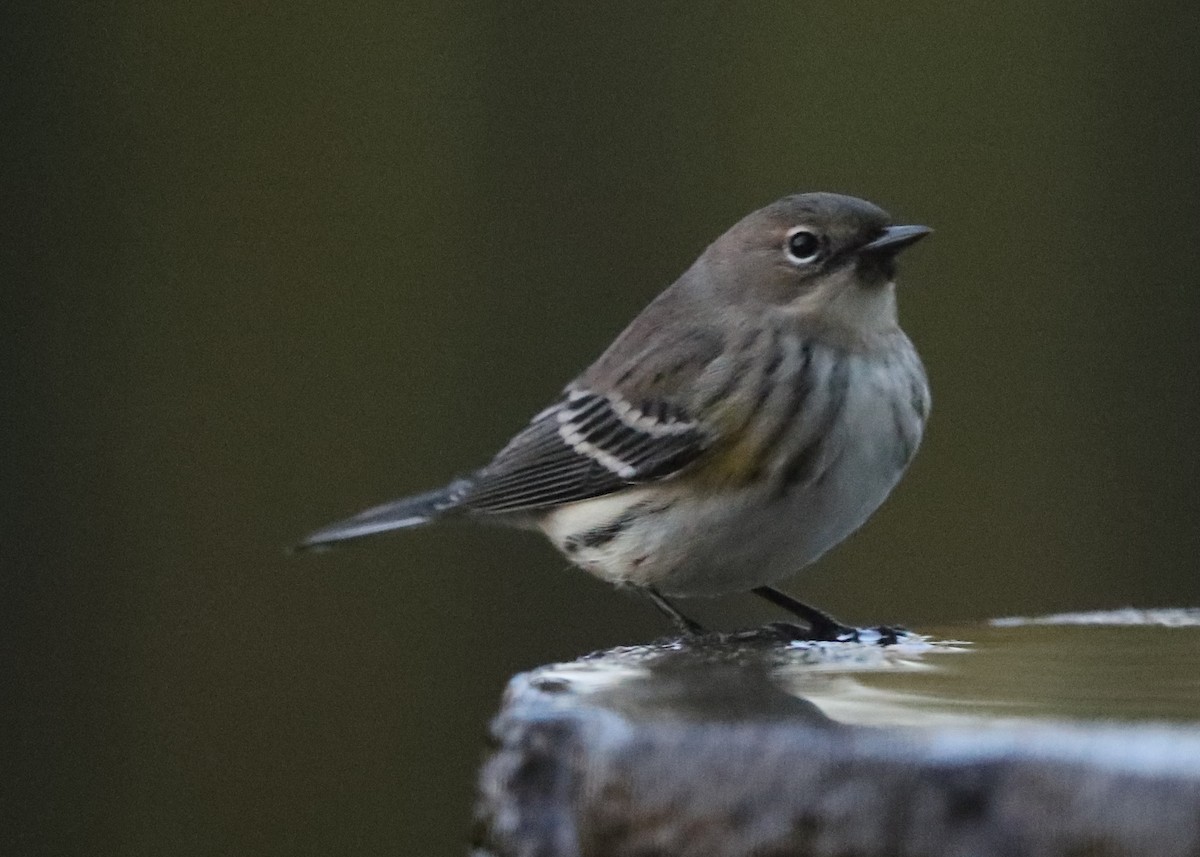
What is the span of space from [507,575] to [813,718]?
2758 mm

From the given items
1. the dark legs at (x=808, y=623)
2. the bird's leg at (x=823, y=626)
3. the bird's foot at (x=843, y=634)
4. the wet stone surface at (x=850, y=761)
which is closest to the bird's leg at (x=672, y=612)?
the dark legs at (x=808, y=623)

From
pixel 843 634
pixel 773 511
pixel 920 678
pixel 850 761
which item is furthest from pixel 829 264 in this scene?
pixel 850 761

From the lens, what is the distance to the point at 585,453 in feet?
10.9

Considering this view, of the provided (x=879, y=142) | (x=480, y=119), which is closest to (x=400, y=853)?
(x=480, y=119)

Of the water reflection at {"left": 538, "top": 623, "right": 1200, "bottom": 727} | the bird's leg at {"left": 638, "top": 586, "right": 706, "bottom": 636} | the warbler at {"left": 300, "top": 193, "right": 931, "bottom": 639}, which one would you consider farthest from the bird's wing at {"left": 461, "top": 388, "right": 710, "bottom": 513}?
the water reflection at {"left": 538, "top": 623, "right": 1200, "bottom": 727}

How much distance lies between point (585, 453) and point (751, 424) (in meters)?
0.47

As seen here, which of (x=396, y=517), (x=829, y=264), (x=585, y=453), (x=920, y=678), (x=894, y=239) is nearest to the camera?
(x=920, y=678)

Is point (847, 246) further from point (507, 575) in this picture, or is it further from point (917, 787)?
point (917, 787)

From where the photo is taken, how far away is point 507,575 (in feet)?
14.2

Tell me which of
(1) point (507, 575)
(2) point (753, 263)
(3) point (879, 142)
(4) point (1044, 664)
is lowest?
(1) point (507, 575)

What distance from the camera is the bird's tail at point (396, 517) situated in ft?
11.9

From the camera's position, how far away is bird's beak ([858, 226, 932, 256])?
9.81ft

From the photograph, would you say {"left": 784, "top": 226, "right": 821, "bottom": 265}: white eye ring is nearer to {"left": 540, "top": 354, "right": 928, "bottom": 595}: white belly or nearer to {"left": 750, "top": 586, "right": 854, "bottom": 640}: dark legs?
{"left": 540, "top": 354, "right": 928, "bottom": 595}: white belly

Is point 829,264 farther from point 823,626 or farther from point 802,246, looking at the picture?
point 823,626
